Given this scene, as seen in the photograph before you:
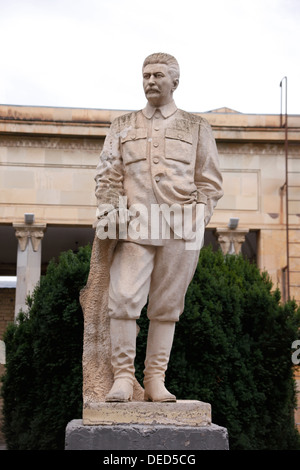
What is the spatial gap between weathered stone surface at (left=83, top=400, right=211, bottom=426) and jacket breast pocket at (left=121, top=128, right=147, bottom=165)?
5.83ft

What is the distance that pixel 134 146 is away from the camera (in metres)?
5.49

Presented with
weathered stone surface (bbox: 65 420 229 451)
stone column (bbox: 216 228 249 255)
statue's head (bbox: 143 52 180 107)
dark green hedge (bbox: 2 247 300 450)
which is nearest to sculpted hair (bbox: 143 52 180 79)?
statue's head (bbox: 143 52 180 107)

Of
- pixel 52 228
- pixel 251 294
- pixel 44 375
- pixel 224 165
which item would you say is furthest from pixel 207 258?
pixel 52 228

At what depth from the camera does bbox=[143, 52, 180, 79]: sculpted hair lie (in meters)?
5.54

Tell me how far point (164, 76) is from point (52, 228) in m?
16.1

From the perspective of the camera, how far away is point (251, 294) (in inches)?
464

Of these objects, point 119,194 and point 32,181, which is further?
point 32,181

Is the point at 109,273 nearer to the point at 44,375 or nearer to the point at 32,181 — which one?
the point at 44,375

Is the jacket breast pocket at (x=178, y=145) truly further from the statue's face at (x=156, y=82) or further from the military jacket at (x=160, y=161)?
the statue's face at (x=156, y=82)

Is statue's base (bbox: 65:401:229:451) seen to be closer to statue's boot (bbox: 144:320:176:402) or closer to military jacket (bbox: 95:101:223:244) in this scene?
statue's boot (bbox: 144:320:176:402)

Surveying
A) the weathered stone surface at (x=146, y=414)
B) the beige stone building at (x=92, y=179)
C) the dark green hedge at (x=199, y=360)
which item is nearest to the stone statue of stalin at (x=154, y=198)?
the weathered stone surface at (x=146, y=414)

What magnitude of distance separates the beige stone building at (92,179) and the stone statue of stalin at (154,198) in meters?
13.8

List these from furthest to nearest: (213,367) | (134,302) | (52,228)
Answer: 1. (52,228)
2. (213,367)
3. (134,302)

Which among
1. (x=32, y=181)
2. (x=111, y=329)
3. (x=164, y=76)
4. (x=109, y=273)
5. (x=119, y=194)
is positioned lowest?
(x=111, y=329)
